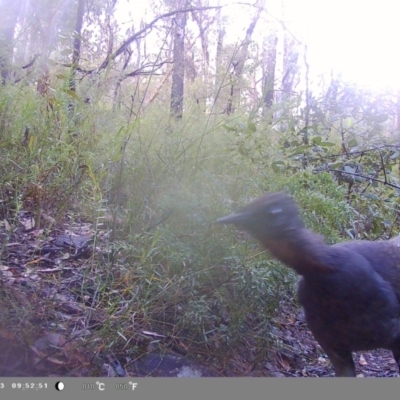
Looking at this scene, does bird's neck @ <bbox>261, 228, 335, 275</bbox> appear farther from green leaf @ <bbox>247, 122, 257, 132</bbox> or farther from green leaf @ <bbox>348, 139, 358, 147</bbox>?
green leaf @ <bbox>348, 139, 358, 147</bbox>

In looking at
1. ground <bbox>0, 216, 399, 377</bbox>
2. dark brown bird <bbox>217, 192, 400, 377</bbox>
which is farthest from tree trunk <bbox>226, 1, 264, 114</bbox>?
dark brown bird <bbox>217, 192, 400, 377</bbox>

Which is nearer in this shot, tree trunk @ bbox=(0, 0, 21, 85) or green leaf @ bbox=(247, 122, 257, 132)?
green leaf @ bbox=(247, 122, 257, 132)

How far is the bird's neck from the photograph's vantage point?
4.77 ft

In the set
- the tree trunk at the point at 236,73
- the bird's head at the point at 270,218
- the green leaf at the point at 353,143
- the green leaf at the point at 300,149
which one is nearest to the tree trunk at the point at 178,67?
the tree trunk at the point at 236,73

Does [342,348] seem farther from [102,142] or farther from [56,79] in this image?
[56,79]

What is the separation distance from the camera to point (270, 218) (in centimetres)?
144

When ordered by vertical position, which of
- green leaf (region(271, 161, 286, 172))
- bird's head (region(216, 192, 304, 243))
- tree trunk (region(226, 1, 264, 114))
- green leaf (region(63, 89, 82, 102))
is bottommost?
bird's head (region(216, 192, 304, 243))

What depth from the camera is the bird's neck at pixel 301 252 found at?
1.45m

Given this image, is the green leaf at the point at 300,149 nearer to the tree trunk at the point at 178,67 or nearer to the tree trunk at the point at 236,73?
the tree trunk at the point at 236,73

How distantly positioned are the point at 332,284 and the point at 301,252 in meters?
0.16

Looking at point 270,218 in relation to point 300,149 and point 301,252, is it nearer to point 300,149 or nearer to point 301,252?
point 301,252

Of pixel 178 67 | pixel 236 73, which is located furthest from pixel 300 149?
pixel 178 67

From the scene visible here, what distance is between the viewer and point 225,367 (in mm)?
1759
